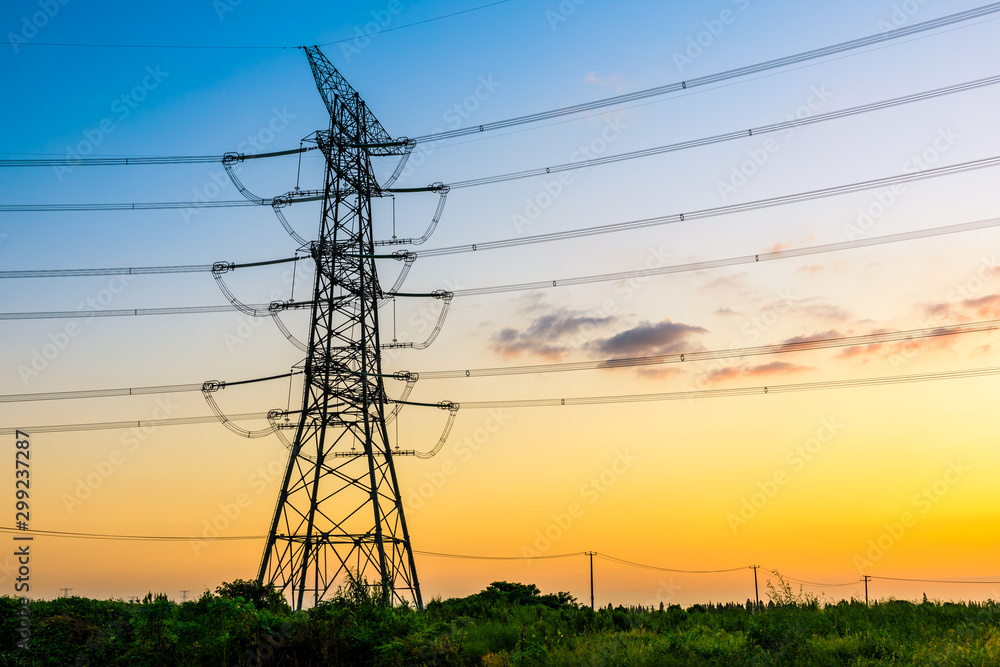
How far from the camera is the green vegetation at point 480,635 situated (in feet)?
82.0

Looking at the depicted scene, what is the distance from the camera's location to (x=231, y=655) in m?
27.6

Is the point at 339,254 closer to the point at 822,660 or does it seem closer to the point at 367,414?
the point at 367,414

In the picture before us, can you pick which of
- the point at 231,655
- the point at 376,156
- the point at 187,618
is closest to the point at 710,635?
the point at 231,655

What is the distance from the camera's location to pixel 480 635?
29031 mm

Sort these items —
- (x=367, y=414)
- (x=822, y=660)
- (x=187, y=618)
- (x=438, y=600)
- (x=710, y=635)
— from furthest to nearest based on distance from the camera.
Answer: (x=438, y=600) → (x=367, y=414) → (x=187, y=618) → (x=710, y=635) → (x=822, y=660)

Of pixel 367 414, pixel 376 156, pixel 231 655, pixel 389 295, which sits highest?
pixel 376 156

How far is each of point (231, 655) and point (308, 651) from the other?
103 inches

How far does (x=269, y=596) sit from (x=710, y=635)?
19028mm

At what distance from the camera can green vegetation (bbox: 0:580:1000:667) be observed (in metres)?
25.0

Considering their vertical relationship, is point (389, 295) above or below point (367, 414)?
above

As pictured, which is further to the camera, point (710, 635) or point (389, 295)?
point (389, 295)

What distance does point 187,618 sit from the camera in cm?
3023

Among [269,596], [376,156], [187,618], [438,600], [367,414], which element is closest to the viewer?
[187,618]

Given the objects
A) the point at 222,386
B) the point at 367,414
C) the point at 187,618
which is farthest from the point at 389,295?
the point at 187,618
